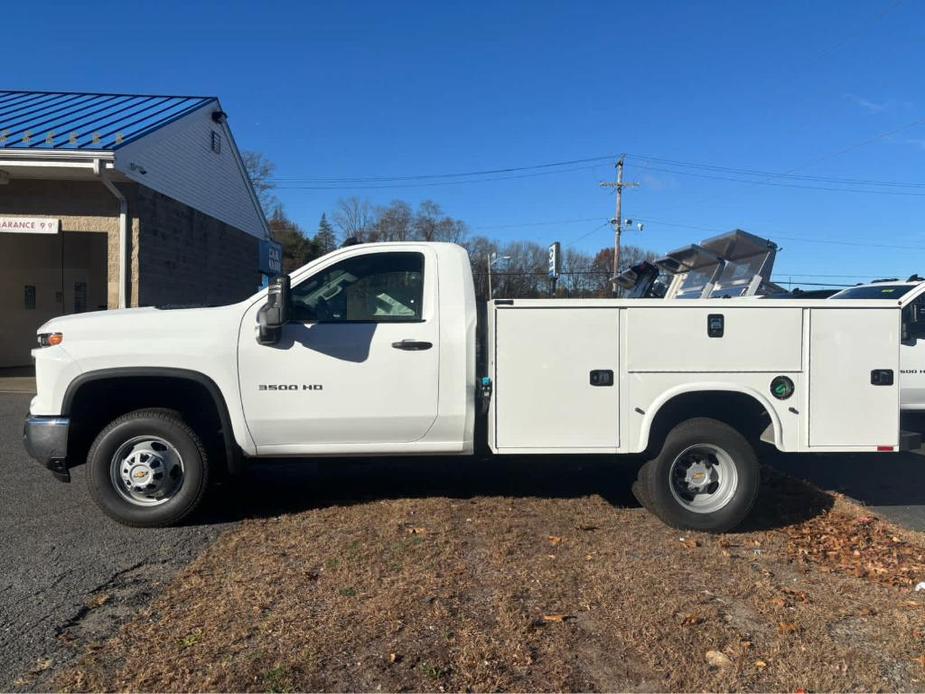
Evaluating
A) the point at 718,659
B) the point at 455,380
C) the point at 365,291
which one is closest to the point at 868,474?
the point at 455,380

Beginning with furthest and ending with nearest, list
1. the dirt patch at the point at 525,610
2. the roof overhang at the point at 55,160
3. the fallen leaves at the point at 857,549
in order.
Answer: the roof overhang at the point at 55,160 < the fallen leaves at the point at 857,549 < the dirt patch at the point at 525,610

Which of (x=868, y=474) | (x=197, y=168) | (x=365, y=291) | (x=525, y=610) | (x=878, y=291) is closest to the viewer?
(x=525, y=610)

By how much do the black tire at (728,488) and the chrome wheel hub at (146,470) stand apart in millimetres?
3454

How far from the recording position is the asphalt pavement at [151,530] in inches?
141

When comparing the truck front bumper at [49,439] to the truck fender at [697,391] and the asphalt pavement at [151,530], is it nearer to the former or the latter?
the asphalt pavement at [151,530]

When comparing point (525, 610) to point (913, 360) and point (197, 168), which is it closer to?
point (913, 360)

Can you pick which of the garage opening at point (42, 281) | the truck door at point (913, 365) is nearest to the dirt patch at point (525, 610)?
the truck door at point (913, 365)

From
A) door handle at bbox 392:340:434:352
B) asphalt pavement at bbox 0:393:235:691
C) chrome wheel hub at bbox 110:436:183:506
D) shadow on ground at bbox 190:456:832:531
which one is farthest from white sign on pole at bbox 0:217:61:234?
door handle at bbox 392:340:434:352

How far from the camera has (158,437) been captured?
4.94m

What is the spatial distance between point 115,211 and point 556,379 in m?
11.2

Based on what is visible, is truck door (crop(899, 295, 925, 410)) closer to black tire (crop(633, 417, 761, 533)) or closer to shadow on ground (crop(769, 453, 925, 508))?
shadow on ground (crop(769, 453, 925, 508))

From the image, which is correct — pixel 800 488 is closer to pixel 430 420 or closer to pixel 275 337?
pixel 430 420

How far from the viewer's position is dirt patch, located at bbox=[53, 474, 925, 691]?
3.06m

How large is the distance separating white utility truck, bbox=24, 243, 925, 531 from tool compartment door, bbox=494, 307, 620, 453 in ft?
0.03
